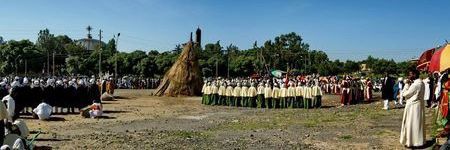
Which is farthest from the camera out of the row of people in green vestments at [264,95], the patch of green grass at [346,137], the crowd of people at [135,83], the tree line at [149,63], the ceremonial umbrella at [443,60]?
the tree line at [149,63]

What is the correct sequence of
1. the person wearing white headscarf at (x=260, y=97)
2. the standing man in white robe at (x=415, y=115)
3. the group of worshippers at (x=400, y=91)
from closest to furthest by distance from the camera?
1. the standing man in white robe at (x=415, y=115)
2. the group of worshippers at (x=400, y=91)
3. the person wearing white headscarf at (x=260, y=97)

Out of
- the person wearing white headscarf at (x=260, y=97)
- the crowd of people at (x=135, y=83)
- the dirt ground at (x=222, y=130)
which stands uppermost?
the crowd of people at (x=135, y=83)

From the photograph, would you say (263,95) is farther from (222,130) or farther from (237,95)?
(222,130)

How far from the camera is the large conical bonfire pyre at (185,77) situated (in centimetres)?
3512

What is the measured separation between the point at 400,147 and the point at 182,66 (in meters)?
23.6

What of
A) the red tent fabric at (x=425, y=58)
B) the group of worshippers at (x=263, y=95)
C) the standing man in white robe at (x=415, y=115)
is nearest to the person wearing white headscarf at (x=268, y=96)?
the group of worshippers at (x=263, y=95)

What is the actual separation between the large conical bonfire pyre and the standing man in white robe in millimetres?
23586

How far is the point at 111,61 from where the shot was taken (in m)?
68.6

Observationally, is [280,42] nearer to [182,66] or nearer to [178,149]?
[182,66]

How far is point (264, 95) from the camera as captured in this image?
90.0 ft

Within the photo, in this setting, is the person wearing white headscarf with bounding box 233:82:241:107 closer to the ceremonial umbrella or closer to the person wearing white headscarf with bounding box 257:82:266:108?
the person wearing white headscarf with bounding box 257:82:266:108

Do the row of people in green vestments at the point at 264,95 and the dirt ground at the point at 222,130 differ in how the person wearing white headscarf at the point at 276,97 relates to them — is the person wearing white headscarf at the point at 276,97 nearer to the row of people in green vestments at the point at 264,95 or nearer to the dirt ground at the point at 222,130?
the row of people in green vestments at the point at 264,95

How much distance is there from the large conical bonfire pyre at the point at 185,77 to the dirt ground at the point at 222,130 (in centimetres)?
1113

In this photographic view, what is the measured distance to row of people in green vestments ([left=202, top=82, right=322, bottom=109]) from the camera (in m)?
26.7
